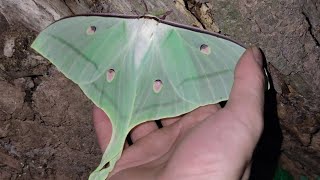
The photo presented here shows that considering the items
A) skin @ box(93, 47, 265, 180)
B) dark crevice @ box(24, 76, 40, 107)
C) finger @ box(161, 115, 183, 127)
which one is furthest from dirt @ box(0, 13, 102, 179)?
skin @ box(93, 47, 265, 180)

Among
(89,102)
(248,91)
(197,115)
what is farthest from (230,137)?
(89,102)

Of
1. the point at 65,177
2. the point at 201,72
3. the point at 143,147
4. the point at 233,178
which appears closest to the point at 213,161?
the point at 233,178

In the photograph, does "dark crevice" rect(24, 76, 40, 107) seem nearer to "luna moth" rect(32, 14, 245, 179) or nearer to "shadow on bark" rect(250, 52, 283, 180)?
"luna moth" rect(32, 14, 245, 179)

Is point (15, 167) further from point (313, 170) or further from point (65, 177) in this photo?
point (313, 170)

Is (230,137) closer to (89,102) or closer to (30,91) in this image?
(89,102)

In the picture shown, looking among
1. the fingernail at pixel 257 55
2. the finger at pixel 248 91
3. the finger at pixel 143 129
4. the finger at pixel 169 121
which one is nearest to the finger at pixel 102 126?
the finger at pixel 143 129

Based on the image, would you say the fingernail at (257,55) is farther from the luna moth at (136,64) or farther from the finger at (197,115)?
the finger at (197,115)
